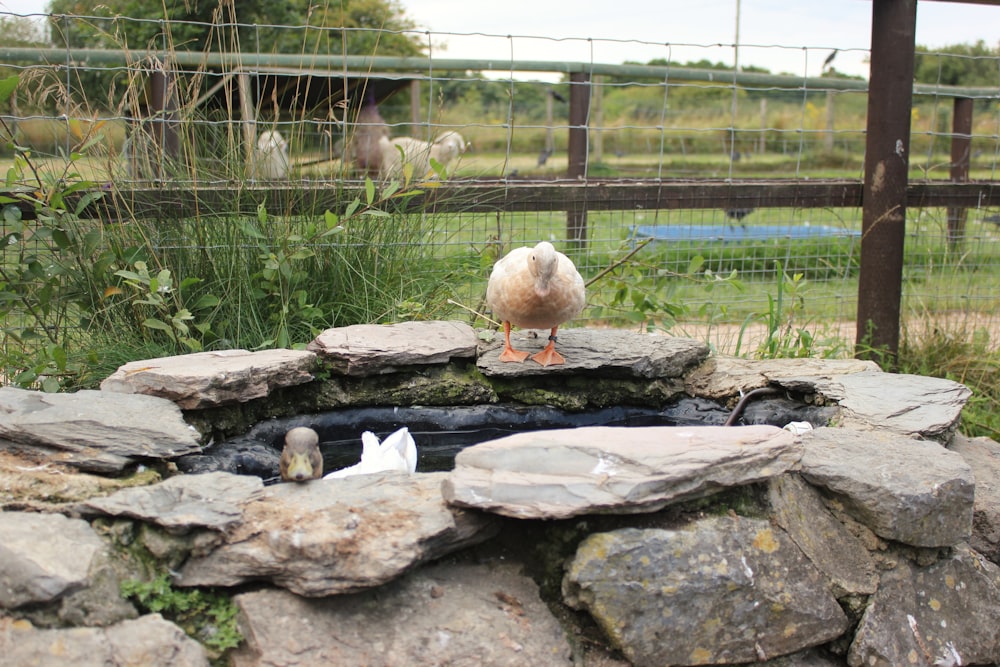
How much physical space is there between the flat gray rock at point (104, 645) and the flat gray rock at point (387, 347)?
1304mm

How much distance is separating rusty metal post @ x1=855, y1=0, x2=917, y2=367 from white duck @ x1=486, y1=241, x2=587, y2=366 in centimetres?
169

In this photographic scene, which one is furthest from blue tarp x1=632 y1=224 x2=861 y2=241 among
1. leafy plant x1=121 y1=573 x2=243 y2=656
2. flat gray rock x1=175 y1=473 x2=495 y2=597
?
leafy plant x1=121 y1=573 x2=243 y2=656

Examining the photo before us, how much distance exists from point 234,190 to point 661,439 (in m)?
2.19

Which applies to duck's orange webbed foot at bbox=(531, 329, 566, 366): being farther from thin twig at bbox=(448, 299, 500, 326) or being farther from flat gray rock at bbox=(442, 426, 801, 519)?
flat gray rock at bbox=(442, 426, 801, 519)

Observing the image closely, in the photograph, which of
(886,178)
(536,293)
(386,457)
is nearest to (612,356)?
(536,293)

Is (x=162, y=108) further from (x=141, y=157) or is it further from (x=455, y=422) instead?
(x=455, y=422)

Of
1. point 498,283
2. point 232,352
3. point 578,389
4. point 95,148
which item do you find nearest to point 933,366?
point 578,389

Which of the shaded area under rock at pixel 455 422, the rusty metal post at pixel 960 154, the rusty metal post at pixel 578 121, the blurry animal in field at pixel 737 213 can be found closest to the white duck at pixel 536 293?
the shaded area under rock at pixel 455 422

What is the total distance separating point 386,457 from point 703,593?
966mm

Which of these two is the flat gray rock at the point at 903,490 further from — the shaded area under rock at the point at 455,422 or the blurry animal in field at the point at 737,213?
the blurry animal in field at the point at 737,213

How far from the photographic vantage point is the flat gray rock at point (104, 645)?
1701 millimetres

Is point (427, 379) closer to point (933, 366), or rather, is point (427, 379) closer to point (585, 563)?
point (585, 563)

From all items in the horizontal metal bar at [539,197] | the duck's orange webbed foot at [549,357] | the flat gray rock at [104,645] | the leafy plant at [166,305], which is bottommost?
the flat gray rock at [104,645]

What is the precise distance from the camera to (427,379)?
126 inches
